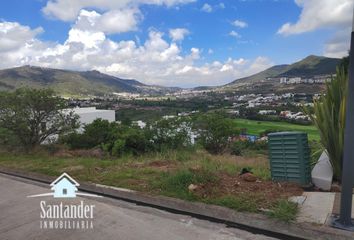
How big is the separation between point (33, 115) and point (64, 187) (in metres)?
8.81

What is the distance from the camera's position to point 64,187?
6.77m

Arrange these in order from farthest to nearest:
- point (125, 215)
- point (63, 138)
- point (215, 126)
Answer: point (215, 126), point (63, 138), point (125, 215)

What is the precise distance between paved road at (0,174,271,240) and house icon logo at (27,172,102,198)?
355 millimetres

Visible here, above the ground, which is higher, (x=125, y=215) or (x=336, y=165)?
(x=336, y=165)

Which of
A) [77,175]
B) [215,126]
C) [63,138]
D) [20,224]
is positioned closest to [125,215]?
[20,224]

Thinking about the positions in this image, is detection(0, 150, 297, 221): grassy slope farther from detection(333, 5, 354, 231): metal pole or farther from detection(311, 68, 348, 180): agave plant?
detection(311, 68, 348, 180): agave plant

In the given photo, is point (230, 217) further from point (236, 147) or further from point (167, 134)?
point (236, 147)

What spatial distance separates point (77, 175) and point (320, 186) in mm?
4839

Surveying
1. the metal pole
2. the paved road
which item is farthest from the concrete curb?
the metal pole

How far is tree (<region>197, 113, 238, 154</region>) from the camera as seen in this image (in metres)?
23.3

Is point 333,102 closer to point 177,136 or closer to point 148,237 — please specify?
point 148,237

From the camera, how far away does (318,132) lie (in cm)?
640

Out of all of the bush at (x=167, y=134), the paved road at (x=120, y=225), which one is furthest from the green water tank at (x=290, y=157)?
the bush at (x=167, y=134)

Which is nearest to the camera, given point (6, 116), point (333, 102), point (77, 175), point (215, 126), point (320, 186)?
point (320, 186)
